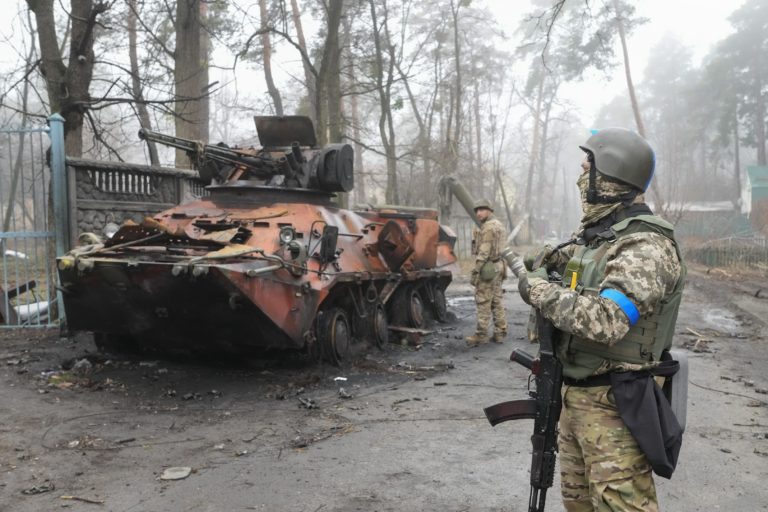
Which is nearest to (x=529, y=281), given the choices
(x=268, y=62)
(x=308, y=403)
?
(x=308, y=403)

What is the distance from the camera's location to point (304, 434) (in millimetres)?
5617

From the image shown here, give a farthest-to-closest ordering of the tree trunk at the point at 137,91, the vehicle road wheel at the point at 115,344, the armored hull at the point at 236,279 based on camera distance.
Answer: the tree trunk at the point at 137,91
the vehicle road wheel at the point at 115,344
the armored hull at the point at 236,279

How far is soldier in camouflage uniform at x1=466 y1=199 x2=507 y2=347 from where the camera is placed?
9.66 metres

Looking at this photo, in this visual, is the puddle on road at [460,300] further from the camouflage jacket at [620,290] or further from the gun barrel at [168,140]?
the camouflage jacket at [620,290]

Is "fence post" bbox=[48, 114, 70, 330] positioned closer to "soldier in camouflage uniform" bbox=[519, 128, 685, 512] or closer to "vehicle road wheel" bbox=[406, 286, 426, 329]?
"vehicle road wheel" bbox=[406, 286, 426, 329]

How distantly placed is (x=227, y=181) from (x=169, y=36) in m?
11.0

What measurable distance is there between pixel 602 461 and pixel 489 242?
7.16 m

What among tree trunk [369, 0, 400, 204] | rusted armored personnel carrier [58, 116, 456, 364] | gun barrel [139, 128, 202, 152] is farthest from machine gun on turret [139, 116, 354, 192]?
tree trunk [369, 0, 400, 204]

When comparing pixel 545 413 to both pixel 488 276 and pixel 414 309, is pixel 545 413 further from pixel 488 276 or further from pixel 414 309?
pixel 414 309

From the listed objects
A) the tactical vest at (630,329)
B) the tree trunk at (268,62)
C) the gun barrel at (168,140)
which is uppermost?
the tree trunk at (268,62)

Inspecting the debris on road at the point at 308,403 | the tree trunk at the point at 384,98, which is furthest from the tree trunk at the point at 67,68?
the tree trunk at the point at 384,98

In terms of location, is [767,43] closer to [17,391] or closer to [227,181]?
[227,181]

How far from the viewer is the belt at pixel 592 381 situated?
109 inches

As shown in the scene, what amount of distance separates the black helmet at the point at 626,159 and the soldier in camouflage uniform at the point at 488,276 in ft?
22.0
